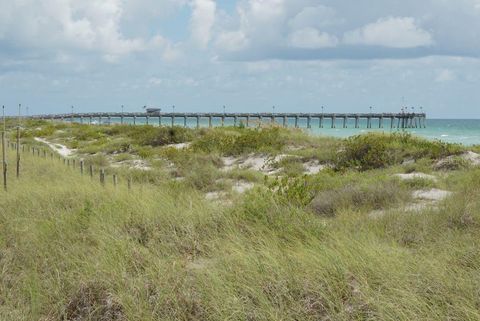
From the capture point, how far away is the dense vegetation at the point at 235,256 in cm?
462

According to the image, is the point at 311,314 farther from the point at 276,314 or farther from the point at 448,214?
the point at 448,214

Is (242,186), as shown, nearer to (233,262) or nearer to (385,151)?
(385,151)

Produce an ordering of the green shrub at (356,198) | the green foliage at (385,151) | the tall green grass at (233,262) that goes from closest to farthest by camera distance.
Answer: the tall green grass at (233,262) → the green shrub at (356,198) → the green foliage at (385,151)

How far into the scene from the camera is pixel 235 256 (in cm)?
559

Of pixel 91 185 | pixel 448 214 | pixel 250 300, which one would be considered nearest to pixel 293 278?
pixel 250 300

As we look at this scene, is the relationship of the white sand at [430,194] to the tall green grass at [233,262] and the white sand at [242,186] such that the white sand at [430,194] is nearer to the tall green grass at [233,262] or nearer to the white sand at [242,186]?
the tall green grass at [233,262]

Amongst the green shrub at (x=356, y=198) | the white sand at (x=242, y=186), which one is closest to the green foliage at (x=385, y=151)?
the white sand at (x=242, y=186)

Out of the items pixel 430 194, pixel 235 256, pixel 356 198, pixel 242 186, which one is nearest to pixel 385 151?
pixel 242 186

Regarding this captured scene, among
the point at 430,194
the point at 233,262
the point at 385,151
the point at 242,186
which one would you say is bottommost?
the point at 242,186

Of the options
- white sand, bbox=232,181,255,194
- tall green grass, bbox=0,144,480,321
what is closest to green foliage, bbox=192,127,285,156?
white sand, bbox=232,181,255,194

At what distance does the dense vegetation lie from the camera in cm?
462

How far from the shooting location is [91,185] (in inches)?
419

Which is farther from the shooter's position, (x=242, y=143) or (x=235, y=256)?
(x=242, y=143)

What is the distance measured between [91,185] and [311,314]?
7.01 metres
